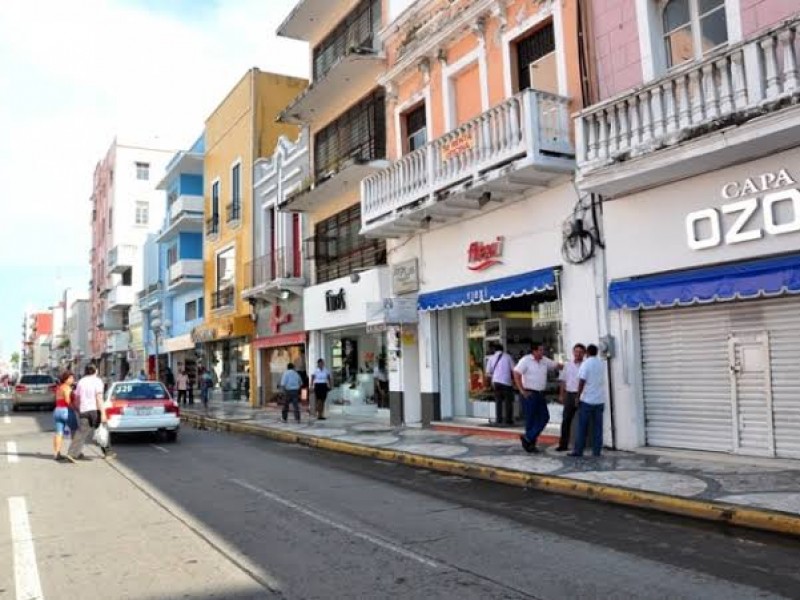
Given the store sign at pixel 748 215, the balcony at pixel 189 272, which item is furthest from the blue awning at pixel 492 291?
the balcony at pixel 189 272

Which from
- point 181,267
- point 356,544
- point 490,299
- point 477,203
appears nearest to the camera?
point 356,544

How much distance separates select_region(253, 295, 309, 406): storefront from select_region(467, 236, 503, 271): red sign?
32.0 feet

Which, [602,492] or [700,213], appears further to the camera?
[700,213]

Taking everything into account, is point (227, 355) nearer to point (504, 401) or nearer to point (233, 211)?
point (233, 211)

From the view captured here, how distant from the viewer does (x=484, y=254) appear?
14609 millimetres

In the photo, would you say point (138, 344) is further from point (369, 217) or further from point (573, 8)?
point (573, 8)

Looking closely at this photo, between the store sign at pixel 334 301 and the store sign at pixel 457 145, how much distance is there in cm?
672

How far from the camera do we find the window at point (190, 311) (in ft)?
122

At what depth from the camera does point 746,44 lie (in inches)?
355

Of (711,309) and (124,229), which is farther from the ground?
(124,229)

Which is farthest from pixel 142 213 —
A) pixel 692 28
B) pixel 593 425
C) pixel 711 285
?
pixel 711 285

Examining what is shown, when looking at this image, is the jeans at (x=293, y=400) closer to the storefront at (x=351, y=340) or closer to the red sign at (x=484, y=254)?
the storefront at (x=351, y=340)

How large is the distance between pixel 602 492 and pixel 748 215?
4095 millimetres

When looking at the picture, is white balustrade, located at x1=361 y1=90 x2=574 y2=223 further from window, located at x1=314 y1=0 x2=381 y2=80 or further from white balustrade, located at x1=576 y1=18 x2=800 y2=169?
window, located at x1=314 y1=0 x2=381 y2=80
